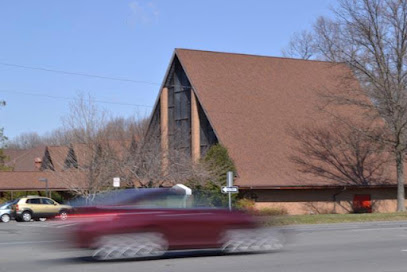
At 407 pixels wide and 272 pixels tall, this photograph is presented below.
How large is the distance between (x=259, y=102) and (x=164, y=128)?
22.4 feet

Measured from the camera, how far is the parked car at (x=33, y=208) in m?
41.7

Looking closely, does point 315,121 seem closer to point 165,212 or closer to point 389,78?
point 389,78

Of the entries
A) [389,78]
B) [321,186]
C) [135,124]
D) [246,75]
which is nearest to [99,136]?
[135,124]

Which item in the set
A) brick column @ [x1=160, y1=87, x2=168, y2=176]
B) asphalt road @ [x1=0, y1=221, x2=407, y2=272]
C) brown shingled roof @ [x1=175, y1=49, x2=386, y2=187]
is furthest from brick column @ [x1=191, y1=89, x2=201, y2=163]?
asphalt road @ [x1=0, y1=221, x2=407, y2=272]

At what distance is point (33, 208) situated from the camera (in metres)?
42.2

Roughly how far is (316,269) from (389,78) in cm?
2774

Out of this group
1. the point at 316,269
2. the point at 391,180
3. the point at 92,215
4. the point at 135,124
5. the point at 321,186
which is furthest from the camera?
the point at 135,124

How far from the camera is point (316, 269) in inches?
495

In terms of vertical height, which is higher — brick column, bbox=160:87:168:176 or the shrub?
brick column, bbox=160:87:168:176

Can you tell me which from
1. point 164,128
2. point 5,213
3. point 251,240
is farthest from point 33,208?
point 251,240

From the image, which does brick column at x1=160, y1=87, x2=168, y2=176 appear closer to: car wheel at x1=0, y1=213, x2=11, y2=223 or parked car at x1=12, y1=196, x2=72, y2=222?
parked car at x1=12, y1=196, x2=72, y2=222

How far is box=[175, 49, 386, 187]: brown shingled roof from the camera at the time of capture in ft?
134

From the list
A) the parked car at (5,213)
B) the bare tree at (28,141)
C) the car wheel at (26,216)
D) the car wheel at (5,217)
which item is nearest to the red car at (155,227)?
the car wheel at (26,216)

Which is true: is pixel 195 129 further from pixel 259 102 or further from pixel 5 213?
pixel 5 213
